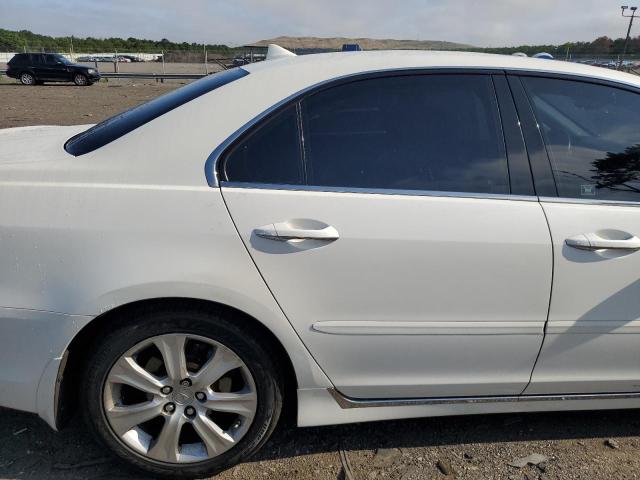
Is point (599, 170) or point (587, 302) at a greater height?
point (599, 170)

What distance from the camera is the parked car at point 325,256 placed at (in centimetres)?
198

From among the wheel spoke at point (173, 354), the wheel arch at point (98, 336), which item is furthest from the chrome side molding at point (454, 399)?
the wheel spoke at point (173, 354)

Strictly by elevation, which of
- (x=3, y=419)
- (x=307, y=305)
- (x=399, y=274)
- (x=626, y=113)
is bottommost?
(x=3, y=419)

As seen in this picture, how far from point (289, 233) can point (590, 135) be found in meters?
1.36

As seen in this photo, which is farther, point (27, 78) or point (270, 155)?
point (27, 78)

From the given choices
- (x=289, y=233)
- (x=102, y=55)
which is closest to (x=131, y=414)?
(x=289, y=233)

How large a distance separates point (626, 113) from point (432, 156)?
35.2 inches

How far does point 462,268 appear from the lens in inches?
81.5

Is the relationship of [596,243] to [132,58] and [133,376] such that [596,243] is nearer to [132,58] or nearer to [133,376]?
[133,376]

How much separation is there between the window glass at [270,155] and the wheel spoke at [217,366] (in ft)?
2.16

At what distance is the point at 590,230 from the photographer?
2115 mm

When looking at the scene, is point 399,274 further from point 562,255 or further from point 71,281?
point 71,281

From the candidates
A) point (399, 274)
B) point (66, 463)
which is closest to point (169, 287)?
point (399, 274)

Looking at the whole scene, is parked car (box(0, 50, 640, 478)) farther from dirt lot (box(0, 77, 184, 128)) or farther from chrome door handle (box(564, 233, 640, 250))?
dirt lot (box(0, 77, 184, 128))
